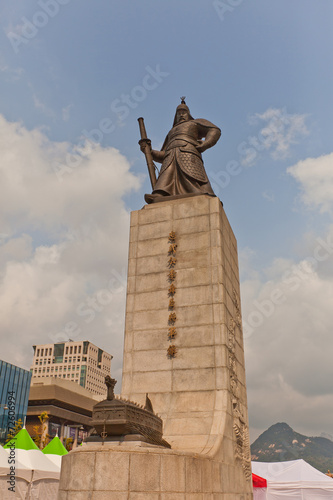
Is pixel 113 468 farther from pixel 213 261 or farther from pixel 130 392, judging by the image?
pixel 213 261

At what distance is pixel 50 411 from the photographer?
6212 centimetres

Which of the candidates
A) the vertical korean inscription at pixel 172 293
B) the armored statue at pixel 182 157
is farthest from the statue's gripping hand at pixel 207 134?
the vertical korean inscription at pixel 172 293

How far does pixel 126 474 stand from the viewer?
293 inches

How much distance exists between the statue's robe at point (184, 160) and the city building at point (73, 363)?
121614 mm

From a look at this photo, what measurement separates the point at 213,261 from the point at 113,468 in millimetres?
7010

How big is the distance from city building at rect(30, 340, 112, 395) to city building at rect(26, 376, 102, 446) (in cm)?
6115

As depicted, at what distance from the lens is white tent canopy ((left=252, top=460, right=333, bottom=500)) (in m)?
18.3

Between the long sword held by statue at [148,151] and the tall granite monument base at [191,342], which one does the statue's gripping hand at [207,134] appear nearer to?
the long sword held by statue at [148,151]

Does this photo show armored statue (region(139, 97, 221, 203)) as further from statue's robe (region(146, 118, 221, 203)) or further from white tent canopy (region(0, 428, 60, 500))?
white tent canopy (region(0, 428, 60, 500))

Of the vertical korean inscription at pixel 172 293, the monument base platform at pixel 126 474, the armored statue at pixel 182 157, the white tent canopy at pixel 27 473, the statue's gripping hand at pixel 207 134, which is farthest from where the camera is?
the statue's gripping hand at pixel 207 134

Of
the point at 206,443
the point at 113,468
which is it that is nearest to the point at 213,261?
the point at 206,443

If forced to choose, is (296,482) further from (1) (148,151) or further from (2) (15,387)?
(2) (15,387)

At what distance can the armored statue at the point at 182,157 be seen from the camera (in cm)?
1512

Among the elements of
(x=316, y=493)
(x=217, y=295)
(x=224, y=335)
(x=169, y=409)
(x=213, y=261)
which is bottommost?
(x=316, y=493)
